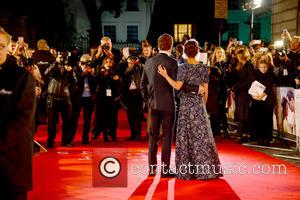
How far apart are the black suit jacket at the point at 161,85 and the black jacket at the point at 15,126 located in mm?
5326

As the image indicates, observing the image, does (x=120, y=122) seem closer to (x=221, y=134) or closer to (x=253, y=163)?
(x=221, y=134)

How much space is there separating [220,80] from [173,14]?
28.5 meters

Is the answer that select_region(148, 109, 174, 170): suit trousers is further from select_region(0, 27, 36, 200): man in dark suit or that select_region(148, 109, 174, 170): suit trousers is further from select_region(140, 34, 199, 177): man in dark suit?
select_region(0, 27, 36, 200): man in dark suit

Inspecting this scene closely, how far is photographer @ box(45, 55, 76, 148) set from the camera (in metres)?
13.6

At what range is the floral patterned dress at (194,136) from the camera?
9.79 m

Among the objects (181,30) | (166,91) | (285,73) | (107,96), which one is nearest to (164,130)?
(166,91)

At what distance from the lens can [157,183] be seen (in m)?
9.70

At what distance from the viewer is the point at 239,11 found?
64.8 metres

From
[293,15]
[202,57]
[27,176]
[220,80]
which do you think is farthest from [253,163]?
[293,15]

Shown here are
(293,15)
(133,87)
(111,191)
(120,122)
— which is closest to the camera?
(111,191)

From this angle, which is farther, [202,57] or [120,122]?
[120,122]

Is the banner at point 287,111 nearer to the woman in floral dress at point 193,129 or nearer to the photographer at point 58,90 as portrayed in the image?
the woman in floral dress at point 193,129

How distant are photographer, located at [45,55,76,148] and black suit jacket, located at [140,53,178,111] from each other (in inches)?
150

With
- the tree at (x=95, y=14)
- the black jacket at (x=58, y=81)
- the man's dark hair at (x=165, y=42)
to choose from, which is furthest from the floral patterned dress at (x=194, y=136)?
the tree at (x=95, y=14)
